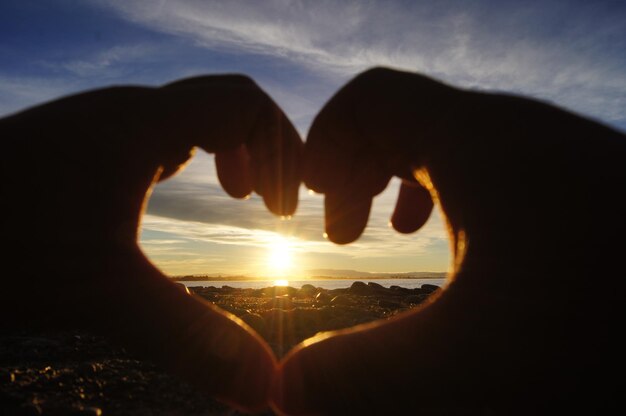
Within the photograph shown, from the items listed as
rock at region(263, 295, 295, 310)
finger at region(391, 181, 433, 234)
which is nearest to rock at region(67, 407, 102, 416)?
finger at region(391, 181, 433, 234)

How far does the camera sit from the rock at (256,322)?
3.54m

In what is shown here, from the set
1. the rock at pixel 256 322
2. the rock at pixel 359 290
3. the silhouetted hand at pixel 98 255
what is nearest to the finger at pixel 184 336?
the silhouetted hand at pixel 98 255

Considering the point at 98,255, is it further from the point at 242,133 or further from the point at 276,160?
the point at 276,160

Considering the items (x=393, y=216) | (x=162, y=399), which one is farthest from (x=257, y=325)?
(x=393, y=216)

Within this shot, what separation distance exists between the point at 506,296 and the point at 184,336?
641mm

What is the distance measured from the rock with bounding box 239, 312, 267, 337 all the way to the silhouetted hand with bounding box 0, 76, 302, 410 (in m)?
2.74

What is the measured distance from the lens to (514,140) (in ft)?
2.54

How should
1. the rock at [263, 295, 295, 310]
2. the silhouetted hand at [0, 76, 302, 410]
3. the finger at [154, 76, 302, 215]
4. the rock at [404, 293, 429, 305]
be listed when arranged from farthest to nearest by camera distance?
the rock at [404, 293, 429, 305] < the rock at [263, 295, 295, 310] < the finger at [154, 76, 302, 215] < the silhouetted hand at [0, 76, 302, 410]

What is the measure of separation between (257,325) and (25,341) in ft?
6.01

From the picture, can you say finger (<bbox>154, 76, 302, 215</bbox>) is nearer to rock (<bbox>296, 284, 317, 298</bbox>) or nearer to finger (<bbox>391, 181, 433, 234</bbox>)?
finger (<bbox>391, 181, 433, 234</bbox>)

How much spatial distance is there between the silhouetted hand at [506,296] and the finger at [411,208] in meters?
0.90

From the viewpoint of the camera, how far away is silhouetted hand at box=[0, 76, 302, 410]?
2.46 feet

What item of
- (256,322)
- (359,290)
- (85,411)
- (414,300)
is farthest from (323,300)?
(85,411)

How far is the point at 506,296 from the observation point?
2.15 feet
